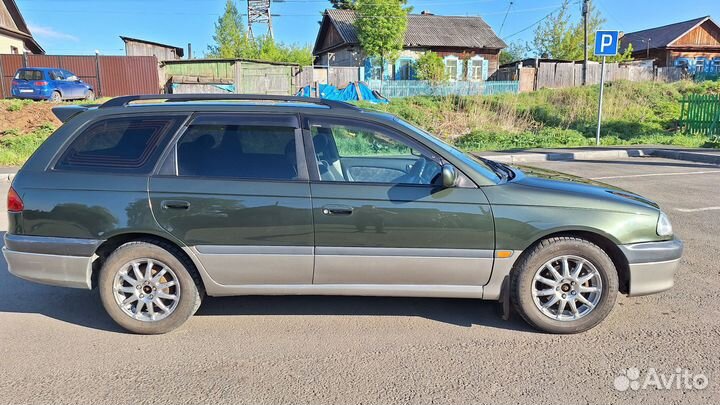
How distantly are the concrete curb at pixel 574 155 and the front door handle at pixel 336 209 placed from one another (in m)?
10.4

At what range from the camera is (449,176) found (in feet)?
10.8

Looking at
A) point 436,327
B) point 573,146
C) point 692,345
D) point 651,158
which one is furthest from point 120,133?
point 573,146

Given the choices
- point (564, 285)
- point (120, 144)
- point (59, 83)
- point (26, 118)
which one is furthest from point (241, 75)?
point (564, 285)

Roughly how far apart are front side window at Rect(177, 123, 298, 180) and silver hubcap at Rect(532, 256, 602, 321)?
1941 mm

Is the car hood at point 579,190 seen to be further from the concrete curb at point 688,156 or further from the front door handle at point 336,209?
the concrete curb at point 688,156

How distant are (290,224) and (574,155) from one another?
12.5m

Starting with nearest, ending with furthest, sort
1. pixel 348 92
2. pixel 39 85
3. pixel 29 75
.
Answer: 1. pixel 39 85
2. pixel 29 75
3. pixel 348 92

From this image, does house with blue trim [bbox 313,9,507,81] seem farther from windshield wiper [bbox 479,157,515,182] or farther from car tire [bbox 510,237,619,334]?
car tire [bbox 510,237,619,334]

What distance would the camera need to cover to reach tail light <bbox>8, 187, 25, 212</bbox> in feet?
11.5

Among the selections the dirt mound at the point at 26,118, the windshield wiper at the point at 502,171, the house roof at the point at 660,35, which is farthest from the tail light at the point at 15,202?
the house roof at the point at 660,35

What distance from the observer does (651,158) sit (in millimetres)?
13781

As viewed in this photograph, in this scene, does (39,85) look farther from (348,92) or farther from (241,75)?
(348,92)

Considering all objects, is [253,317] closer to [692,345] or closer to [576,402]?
[576,402]

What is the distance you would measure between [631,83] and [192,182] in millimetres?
29249
